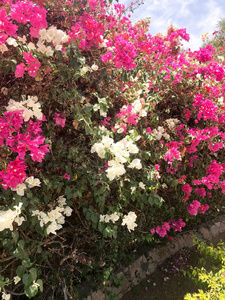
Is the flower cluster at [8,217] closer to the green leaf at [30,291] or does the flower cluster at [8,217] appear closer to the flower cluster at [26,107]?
the green leaf at [30,291]

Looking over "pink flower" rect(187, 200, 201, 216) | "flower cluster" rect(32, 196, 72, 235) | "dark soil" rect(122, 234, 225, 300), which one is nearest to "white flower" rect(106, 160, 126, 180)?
"flower cluster" rect(32, 196, 72, 235)

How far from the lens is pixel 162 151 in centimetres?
272

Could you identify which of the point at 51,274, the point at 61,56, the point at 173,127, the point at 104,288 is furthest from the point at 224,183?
the point at 61,56

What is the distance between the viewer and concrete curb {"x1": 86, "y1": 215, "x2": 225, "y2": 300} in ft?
9.25

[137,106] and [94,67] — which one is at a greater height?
[94,67]

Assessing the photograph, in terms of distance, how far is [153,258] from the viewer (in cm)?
332

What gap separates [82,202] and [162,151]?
43.3 inches

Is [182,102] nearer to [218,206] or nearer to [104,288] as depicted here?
[218,206]

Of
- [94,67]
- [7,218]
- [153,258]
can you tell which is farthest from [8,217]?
[153,258]

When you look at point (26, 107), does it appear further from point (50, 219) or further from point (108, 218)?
point (108, 218)

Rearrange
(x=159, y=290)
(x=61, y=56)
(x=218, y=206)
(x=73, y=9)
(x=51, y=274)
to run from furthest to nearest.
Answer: (x=218, y=206)
(x=159, y=290)
(x=51, y=274)
(x=73, y=9)
(x=61, y=56)

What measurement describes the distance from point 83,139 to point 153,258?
212cm

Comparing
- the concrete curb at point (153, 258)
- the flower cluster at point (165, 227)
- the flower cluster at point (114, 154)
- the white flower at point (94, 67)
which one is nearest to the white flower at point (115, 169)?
the flower cluster at point (114, 154)

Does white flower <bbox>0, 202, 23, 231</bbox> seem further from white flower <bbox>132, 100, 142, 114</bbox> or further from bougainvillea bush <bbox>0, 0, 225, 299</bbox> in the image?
white flower <bbox>132, 100, 142, 114</bbox>
